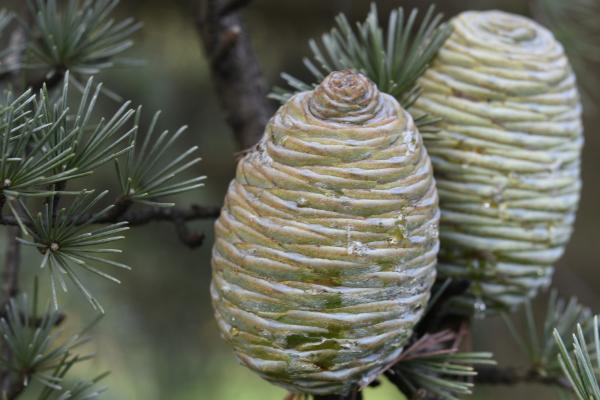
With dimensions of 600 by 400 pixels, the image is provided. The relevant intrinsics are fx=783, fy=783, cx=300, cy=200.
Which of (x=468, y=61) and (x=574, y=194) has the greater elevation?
(x=468, y=61)

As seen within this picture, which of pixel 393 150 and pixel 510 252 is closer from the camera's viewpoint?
pixel 393 150

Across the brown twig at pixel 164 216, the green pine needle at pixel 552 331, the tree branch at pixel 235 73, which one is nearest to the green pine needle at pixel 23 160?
the brown twig at pixel 164 216

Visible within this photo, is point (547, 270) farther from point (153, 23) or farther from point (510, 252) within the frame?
point (153, 23)

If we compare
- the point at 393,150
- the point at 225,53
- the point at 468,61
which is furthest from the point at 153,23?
the point at 393,150

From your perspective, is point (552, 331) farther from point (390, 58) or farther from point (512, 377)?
point (390, 58)

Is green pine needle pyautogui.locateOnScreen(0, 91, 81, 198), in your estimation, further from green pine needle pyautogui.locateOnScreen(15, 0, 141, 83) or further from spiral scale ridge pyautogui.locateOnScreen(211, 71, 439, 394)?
green pine needle pyautogui.locateOnScreen(15, 0, 141, 83)

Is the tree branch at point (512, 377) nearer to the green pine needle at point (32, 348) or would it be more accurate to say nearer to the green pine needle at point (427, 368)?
the green pine needle at point (427, 368)

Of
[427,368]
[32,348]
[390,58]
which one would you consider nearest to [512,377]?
[427,368]
